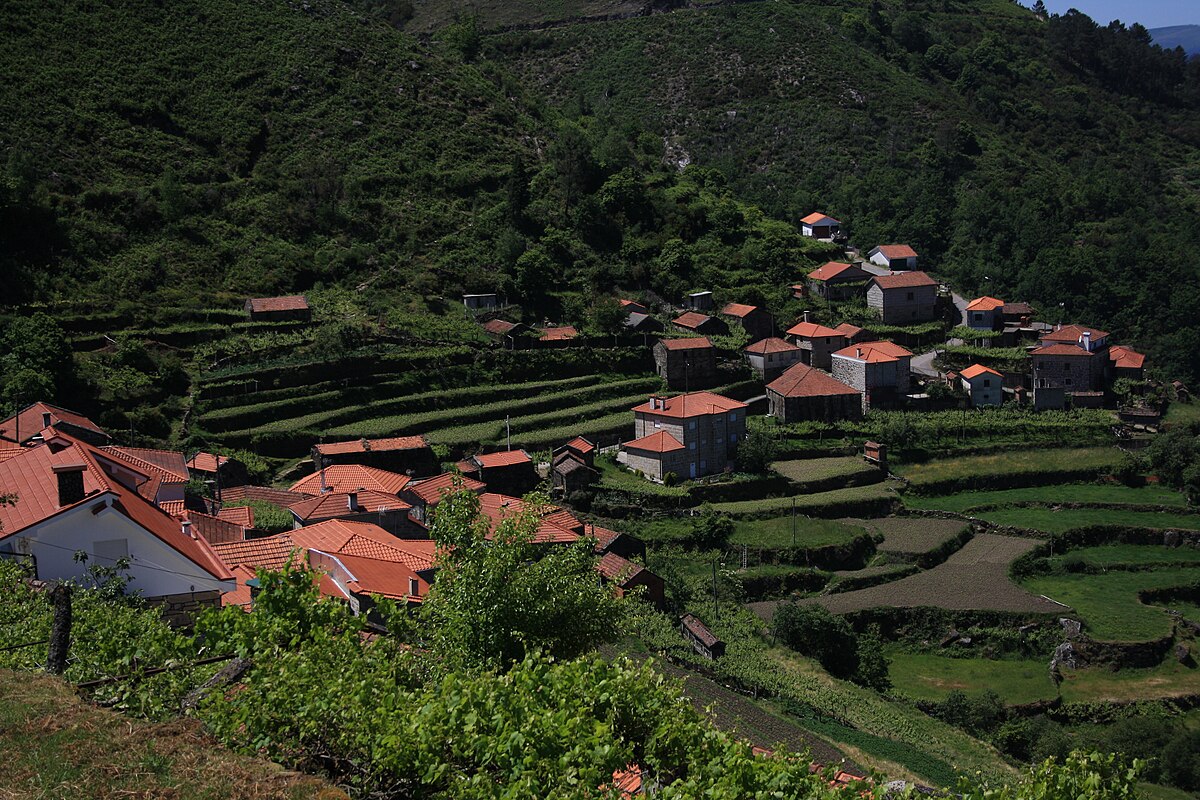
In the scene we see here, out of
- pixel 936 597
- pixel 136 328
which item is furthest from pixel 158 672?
pixel 136 328

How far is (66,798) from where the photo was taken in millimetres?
9281

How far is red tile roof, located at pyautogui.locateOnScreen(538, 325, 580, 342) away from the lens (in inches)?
2205

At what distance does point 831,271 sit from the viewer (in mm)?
69375

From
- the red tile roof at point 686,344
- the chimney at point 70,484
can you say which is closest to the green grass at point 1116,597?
the red tile roof at point 686,344

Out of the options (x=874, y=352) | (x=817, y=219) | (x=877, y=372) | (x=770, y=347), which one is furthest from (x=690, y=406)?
(x=817, y=219)

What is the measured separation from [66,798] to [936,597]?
118 feet

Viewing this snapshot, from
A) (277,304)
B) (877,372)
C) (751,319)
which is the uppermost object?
(277,304)

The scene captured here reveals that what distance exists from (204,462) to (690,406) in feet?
71.2

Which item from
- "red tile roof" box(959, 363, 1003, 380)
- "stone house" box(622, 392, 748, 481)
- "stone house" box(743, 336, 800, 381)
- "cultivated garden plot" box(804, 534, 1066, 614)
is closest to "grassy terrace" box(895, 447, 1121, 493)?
"red tile roof" box(959, 363, 1003, 380)

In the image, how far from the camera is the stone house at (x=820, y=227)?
83.2 metres

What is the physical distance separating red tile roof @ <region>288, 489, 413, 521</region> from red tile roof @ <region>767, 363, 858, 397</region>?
2512 cm

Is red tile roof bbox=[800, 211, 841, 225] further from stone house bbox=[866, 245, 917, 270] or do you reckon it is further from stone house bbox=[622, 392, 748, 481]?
stone house bbox=[622, 392, 748, 481]

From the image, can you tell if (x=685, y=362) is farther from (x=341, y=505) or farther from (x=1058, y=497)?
(x=341, y=505)

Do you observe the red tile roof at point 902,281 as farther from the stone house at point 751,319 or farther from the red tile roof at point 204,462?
the red tile roof at point 204,462
